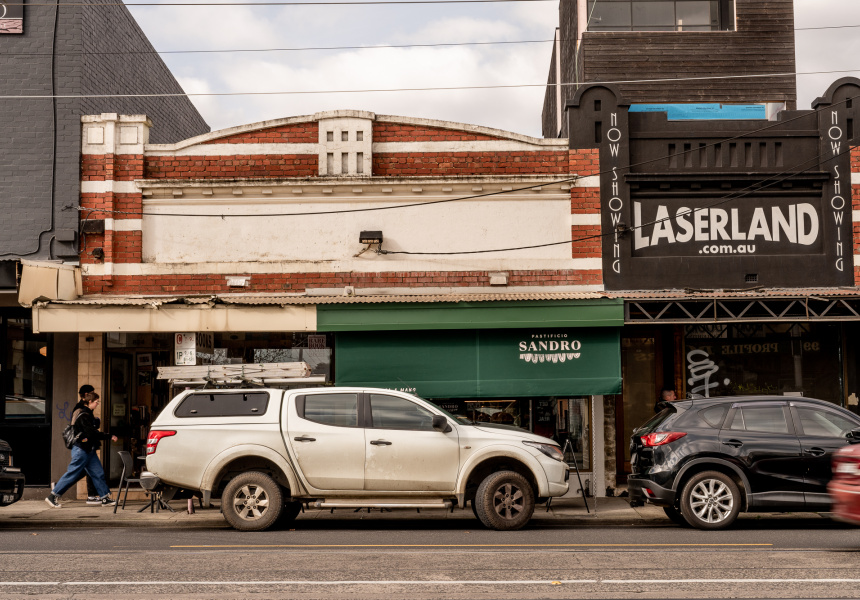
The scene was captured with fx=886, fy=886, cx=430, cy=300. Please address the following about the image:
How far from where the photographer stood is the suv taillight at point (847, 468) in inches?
348

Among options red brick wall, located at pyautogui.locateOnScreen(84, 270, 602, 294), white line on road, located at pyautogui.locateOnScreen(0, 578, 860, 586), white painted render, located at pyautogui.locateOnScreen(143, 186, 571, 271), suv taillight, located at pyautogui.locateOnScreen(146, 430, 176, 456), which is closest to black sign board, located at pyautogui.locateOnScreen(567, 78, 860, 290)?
red brick wall, located at pyautogui.locateOnScreen(84, 270, 602, 294)

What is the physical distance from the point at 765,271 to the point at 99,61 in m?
13.0

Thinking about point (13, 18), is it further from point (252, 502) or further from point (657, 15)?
point (657, 15)

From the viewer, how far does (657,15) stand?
25016 mm

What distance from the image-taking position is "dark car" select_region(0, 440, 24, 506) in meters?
12.0

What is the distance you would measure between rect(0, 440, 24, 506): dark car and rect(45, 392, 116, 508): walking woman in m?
1.42

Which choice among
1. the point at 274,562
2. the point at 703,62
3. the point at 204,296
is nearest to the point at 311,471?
the point at 274,562

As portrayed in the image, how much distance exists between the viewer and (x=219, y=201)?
A: 15906mm

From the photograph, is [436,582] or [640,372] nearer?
[436,582]

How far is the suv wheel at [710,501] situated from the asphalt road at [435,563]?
282 millimetres

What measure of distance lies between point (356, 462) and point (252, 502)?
4.67ft

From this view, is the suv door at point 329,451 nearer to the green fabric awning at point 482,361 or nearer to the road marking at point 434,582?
the green fabric awning at point 482,361

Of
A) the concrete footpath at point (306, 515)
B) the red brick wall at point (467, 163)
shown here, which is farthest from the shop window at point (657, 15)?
the concrete footpath at point (306, 515)

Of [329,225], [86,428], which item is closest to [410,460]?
[86,428]
